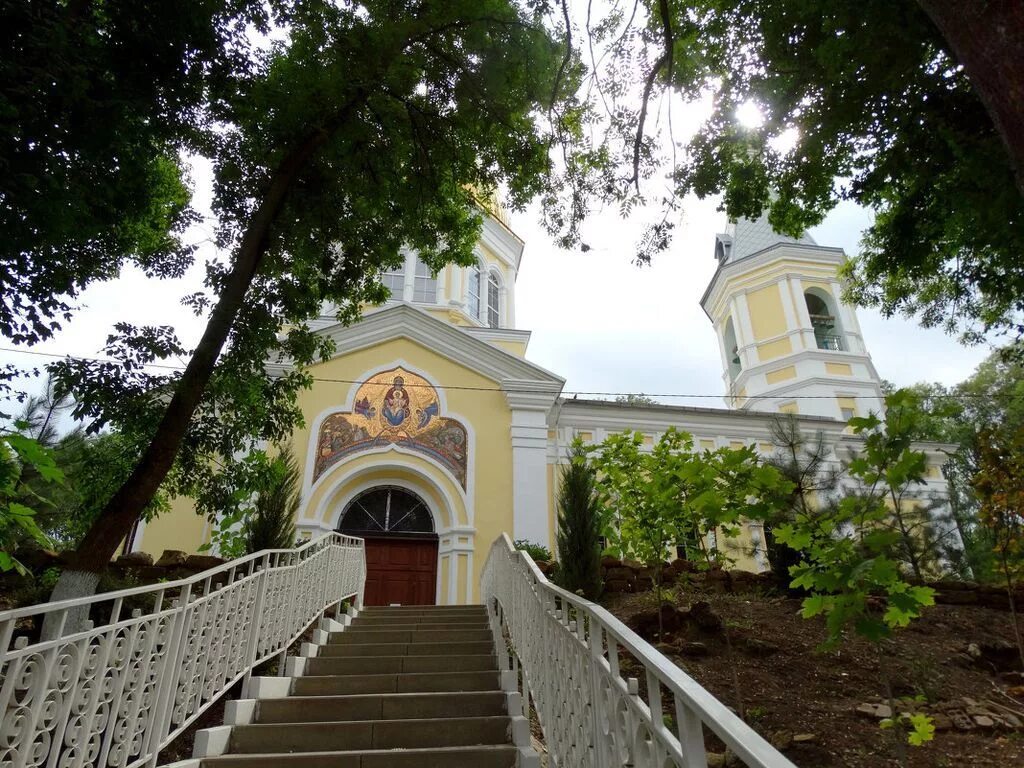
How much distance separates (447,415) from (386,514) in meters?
2.63

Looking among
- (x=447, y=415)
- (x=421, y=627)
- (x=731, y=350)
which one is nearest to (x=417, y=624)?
(x=421, y=627)

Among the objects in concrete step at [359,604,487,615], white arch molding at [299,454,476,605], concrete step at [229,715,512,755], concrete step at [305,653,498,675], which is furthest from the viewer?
white arch molding at [299,454,476,605]

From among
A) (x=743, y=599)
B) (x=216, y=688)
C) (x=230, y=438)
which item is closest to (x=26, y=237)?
(x=230, y=438)

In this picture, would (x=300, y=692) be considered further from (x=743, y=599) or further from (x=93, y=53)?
(x=743, y=599)

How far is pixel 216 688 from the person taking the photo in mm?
4809

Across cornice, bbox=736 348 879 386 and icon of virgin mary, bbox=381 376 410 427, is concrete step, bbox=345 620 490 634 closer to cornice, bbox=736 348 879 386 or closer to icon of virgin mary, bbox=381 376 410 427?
icon of virgin mary, bbox=381 376 410 427

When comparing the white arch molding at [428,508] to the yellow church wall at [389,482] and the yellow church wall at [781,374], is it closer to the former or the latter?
the yellow church wall at [389,482]

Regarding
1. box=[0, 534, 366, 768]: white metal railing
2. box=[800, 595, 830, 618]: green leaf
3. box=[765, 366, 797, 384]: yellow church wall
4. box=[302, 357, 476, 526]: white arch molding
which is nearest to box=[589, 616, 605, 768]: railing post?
box=[800, 595, 830, 618]: green leaf

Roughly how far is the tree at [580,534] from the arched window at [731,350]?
14.1m

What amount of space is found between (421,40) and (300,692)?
712 cm

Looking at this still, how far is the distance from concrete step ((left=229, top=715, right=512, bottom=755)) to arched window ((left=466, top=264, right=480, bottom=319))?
14.3 metres

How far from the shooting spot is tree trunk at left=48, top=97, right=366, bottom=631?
4.77 metres

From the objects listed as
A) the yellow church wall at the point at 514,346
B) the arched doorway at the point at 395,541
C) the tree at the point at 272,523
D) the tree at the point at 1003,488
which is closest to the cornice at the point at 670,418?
the yellow church wall at the point at 514,346

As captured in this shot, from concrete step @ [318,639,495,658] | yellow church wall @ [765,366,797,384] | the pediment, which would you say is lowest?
concrete step @ [318,639,495,658]
